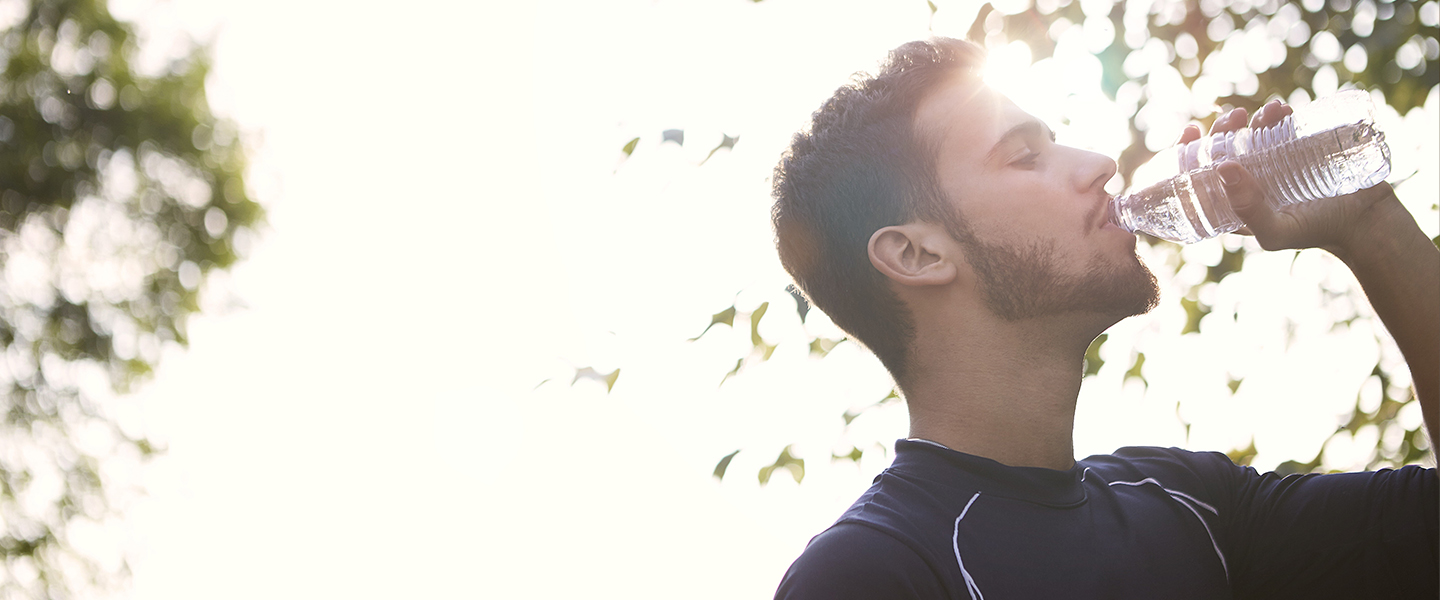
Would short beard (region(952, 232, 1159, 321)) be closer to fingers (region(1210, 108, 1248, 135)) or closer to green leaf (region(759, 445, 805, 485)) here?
fingers (region(1210, 108, 1248, 135))

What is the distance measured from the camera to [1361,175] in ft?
5.48

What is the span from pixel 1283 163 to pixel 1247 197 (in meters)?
0.27

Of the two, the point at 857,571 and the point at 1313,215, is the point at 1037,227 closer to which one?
the point at 1313,215

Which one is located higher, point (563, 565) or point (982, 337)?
point (982, 337)

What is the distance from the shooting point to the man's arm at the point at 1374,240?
5.10 ft

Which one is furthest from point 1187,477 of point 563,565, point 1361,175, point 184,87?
point 184,87

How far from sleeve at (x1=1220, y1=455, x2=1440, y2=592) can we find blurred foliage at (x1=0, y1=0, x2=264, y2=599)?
46.1ft

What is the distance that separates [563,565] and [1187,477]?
14.0 m

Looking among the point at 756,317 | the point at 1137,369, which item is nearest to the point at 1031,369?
the point at 756,317

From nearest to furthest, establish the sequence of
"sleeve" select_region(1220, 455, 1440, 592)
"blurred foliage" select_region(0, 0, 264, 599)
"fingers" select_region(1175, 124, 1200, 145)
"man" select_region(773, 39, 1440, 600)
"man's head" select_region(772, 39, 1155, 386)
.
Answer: "man" select_region(773, 39, 1440, 600) → "sleeve" select_region(1220, 455, 1440, 592) → "man's head" select_region(772, 39, 1155, 386) → "fingers" select_region(1175, 124, 1200, 145) → "blurred foliage" select_region(0, 0, 264, 599)

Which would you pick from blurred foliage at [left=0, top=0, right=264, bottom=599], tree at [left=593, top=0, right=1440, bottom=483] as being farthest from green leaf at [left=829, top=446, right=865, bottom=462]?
blurred foliage at [left=0, top=0, right=264, bottom=599]

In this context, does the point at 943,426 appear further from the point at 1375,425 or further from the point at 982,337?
the point at 1375,425

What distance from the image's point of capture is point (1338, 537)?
69.2 inches

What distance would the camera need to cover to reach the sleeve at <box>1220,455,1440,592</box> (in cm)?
168
